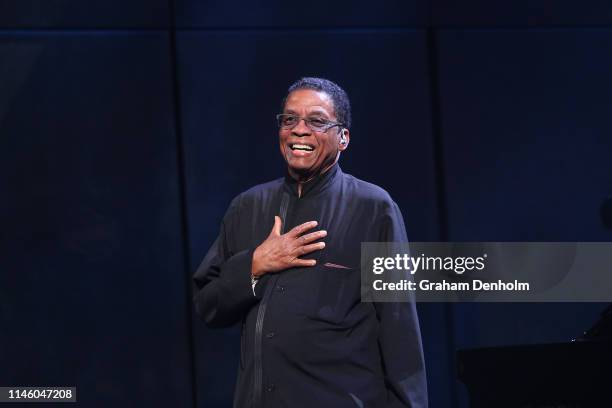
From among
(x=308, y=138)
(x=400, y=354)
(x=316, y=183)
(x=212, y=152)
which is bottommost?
(x=400, y=354)

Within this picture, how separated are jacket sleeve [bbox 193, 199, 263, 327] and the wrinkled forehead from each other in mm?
306

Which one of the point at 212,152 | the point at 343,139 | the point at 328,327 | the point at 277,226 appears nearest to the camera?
the point at 328,327

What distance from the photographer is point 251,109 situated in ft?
12.1

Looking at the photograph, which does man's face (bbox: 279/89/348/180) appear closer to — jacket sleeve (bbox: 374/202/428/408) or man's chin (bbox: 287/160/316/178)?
man's chin (bbox: 287/160/316/178)

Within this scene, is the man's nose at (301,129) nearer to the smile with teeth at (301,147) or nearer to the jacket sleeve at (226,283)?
the smile with teeth at (301,147)

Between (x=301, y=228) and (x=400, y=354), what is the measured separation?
0.39m

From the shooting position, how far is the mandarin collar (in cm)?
246

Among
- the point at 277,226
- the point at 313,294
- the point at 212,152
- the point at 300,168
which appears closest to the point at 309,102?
the point at 300,168

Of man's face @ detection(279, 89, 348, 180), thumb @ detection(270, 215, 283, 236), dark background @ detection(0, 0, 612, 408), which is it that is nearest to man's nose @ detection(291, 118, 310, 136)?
man's face @ detection(279, 89, 348, 180)

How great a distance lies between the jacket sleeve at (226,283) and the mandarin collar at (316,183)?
16 cm

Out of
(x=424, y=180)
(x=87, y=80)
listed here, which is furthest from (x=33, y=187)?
(x=424, y=180)

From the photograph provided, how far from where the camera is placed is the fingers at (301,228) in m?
2.34

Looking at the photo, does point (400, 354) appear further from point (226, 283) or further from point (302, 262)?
point (226, 283)

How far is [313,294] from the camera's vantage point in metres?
2.31
